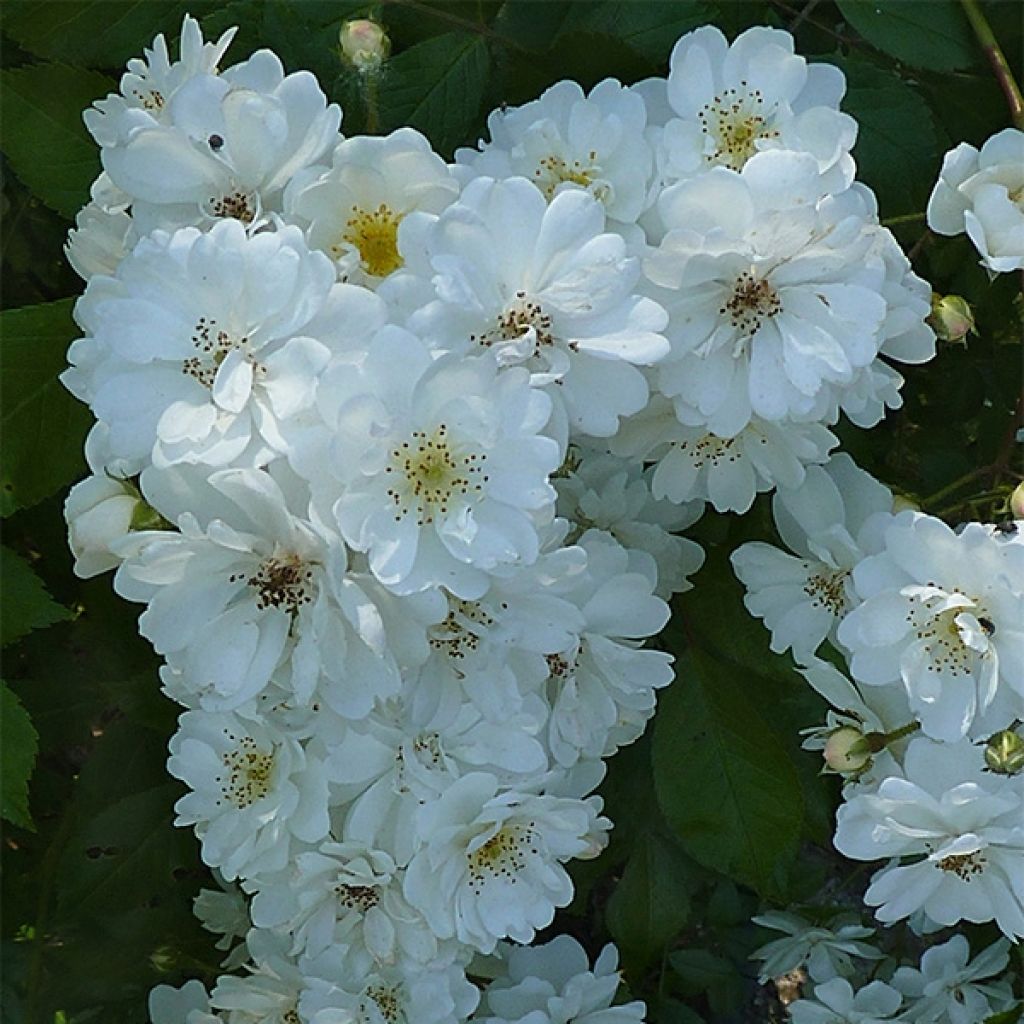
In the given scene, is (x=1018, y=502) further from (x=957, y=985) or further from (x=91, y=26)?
(x=91, y=26)

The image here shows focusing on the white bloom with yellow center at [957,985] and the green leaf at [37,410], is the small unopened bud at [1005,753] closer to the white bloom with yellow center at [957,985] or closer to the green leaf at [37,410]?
the white bloom with yellow center at [957,985]

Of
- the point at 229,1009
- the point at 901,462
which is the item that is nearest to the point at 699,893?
the point at 901,462

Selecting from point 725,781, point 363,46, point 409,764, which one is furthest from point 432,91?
point 725,781

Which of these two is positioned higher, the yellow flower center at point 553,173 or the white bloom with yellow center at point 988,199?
the white bloom with yellow center at point 988,199

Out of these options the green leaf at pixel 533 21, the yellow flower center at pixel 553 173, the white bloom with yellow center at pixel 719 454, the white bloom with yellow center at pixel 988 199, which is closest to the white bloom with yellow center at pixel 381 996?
the white bloom with yellow center at pixel 719 454

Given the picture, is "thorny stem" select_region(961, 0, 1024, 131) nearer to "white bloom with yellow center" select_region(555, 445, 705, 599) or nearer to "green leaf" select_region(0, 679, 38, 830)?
"white bloom with yellow center" select_region(555, 445, 705, 599)

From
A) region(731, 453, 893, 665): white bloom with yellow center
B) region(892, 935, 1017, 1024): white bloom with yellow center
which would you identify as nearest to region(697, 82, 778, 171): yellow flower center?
region(731, 453, 893, 665): white bloom with yellow center

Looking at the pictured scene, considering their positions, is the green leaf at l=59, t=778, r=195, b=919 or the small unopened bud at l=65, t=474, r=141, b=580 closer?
the small unopened bud at l=65, t=474, r=141, b=580
